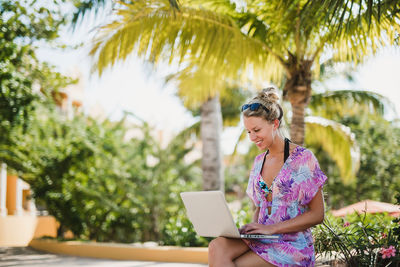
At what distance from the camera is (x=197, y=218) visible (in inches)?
109

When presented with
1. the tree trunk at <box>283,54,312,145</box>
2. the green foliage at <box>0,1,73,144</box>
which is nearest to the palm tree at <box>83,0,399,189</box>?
the tree trunk at <box>283,54,312,145</box>

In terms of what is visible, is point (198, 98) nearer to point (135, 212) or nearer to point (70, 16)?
point (70, 16)

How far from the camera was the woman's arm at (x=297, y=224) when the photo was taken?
2545mm

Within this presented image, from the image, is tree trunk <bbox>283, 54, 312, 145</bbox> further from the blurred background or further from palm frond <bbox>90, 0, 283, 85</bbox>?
palm frond <bbox>90, 0, 283, 85</bbox>

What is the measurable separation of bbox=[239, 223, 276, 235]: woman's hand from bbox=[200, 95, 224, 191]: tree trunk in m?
6.76

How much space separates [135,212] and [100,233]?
1373 millimetres

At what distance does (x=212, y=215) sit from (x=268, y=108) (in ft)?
2.40

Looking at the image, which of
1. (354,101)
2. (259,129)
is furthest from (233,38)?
(354,101)

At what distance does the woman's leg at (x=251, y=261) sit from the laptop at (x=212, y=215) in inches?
5.5

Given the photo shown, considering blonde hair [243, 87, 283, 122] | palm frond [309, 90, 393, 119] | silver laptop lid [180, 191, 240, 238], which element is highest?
palm frond [309, 90, 393, 119]

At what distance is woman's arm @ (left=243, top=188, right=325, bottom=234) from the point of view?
2545 mm

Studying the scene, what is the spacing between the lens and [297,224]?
2.54 m

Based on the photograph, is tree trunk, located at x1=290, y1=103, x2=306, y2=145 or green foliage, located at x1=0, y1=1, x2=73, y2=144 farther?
green foliage, located at x1=0, y1=1, x2=73, y2=144

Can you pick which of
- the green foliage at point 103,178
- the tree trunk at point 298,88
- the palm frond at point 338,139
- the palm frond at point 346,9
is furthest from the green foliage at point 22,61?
the palm frond at point 338,139
